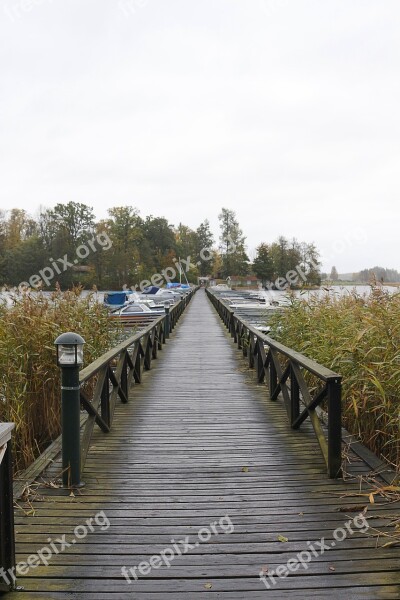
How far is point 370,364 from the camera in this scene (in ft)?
15.6

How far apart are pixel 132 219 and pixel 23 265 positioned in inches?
783

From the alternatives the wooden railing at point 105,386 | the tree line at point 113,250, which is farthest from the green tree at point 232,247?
the wooden railing at point 105,386

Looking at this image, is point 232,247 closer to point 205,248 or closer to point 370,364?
point 205,248

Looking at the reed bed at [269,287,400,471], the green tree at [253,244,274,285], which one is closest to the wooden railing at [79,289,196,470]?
the reed bed at [269,287,400,471]

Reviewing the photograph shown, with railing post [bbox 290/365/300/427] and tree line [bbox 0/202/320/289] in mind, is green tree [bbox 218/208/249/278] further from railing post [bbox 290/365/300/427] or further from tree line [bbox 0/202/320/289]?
railing post [bbox 290/365/300/427]

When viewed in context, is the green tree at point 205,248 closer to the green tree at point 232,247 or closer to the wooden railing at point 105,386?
the green tree at point 232,247

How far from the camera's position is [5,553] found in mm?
2357

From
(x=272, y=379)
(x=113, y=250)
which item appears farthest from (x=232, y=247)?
(x=272, y=379)

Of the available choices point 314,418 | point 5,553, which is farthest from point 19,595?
point 314,418

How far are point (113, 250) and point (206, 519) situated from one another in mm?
62388

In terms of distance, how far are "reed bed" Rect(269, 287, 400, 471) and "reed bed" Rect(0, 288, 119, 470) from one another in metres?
3.07

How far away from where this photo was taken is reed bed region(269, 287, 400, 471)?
4273 millimetres

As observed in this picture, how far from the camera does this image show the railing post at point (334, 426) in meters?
3.73

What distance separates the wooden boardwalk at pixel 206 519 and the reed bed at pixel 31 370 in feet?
2.51
